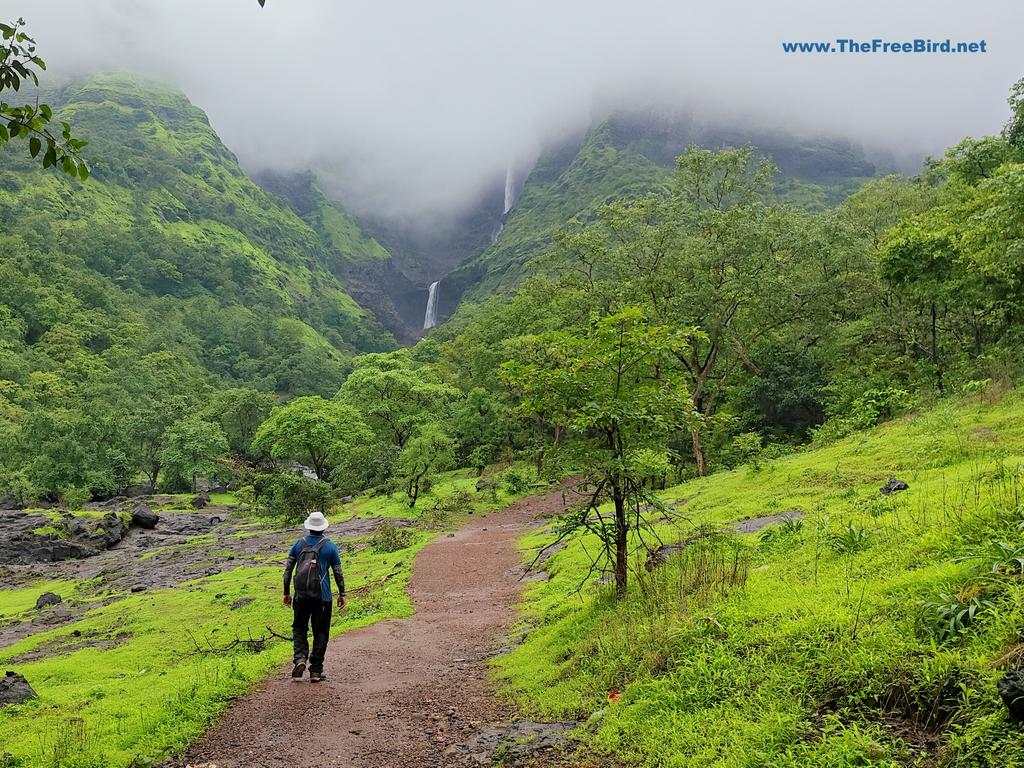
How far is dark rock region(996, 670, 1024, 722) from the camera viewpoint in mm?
3494

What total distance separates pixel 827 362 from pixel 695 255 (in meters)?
8.84

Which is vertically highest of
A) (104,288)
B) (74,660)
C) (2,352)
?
(104,288)

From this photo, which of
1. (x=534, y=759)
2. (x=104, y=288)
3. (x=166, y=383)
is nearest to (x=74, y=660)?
(x=534, y=759)

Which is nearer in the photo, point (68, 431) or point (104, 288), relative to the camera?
point (68, 431)

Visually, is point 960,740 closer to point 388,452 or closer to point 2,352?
point 388,452

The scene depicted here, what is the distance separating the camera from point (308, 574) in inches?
346

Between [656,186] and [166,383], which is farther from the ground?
[656,186]

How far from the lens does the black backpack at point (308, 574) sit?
874 centimetres

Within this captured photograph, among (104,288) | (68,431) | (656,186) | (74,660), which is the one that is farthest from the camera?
(656,186)

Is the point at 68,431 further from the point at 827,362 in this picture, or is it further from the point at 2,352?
the point at 827,362

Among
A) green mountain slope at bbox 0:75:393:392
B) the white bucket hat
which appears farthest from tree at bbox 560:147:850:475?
green mountain slope at bbox 0:75:393:392

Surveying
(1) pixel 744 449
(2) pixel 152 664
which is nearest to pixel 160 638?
(2) pixel 152 664

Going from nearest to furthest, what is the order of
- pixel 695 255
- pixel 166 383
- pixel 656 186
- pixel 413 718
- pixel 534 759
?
pixel 534 759
pixel 413 718
pixel 695 255
pixel 166 383
pixel 656 186

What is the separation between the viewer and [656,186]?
130 meters
